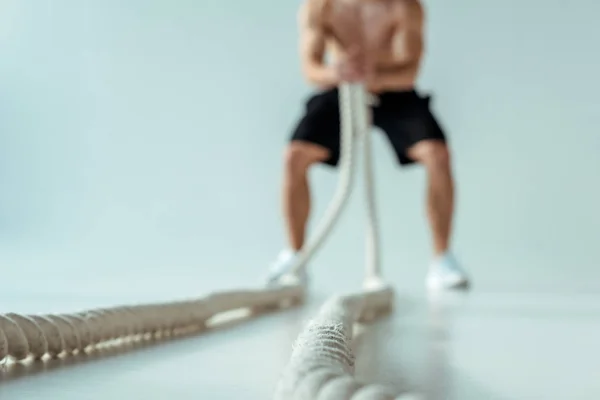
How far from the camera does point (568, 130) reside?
186 inches

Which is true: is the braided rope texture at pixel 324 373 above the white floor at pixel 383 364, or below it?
above

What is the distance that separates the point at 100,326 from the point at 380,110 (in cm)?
221

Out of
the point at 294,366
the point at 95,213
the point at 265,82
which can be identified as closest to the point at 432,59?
the point at 265,82

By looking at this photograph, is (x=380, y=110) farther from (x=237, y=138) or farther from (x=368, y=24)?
(x=237, y=138)

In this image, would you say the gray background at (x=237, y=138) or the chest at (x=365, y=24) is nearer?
the chest at (x=365, y=24)

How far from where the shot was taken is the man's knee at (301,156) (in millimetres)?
3258

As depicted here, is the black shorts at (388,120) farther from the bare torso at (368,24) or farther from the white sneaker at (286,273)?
the white sneaker at (286,273)

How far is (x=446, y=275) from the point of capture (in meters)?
3.17

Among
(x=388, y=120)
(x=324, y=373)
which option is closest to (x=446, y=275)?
(x=388, y=120)

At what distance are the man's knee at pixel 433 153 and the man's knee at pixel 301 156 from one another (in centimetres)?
31

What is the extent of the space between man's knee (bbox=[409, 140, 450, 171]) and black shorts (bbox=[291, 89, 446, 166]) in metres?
0.02

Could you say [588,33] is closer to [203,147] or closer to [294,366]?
[203,147]

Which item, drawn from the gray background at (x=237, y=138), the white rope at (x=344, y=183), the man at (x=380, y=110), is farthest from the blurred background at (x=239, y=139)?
the white rope at (x=344, y=183)

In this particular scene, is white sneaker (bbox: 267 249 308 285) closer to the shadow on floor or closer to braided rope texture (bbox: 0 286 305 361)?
the shadow on floor
